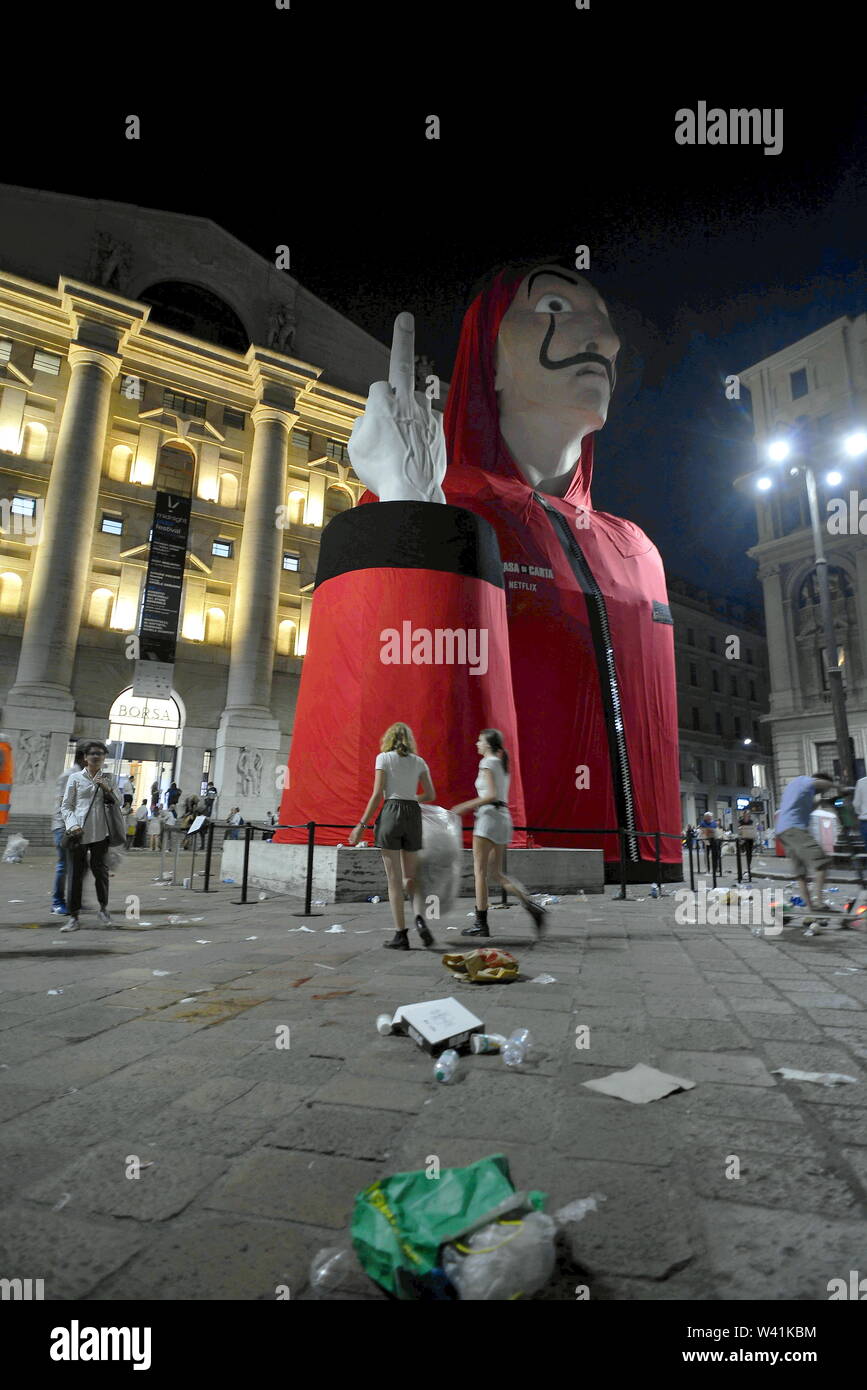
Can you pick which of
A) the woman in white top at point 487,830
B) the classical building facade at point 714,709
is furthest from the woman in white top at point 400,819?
the classical building facade at point 714,709

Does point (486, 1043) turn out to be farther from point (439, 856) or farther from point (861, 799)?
point (861, 799)

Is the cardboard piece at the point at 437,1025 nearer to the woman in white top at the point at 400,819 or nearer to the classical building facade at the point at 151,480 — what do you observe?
the woman in white top at the point at 400,819

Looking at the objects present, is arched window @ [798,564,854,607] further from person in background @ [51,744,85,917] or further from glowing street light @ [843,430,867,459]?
person in background @ [51,744,85,917]

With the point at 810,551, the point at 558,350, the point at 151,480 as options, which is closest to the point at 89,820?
the point at 558,350

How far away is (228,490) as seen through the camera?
31453 millimetres

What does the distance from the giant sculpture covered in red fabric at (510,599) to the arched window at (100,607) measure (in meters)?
19.9

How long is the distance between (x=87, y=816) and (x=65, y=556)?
21.9 meters

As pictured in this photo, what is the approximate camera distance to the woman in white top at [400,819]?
197 inches

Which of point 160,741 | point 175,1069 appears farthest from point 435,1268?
point 160,741

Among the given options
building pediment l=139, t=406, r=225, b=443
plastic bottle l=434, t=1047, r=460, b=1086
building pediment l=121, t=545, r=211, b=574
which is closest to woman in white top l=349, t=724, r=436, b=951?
plastic bottle l=434, t=1047, r=460, b=1086
